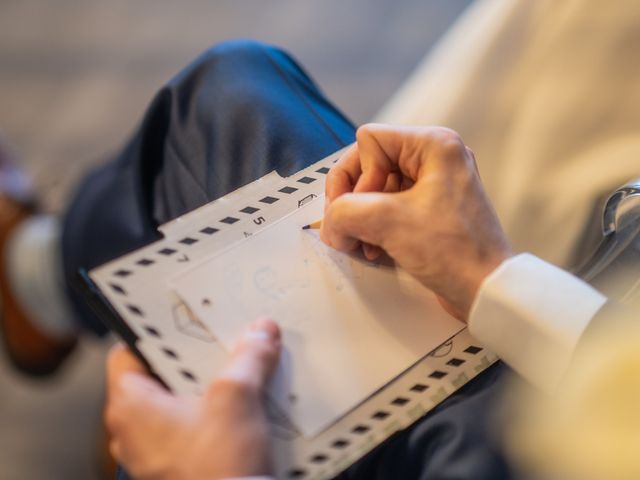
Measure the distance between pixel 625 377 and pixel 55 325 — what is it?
78 cm

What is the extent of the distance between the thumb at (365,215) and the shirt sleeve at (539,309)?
0.27 feet

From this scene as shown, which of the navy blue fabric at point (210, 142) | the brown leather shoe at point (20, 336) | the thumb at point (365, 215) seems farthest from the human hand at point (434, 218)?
the brown leather shoe at point (20, 336)

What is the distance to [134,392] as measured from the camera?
16.9 inches

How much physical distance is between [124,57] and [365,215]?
3.12 feet

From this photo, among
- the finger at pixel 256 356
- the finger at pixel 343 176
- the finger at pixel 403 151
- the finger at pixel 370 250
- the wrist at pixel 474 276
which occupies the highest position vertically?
the finger at pixel 403 151

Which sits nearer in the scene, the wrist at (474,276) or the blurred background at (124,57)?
the wrist at (474,276)

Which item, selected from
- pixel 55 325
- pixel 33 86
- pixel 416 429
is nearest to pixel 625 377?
pixel 416 429

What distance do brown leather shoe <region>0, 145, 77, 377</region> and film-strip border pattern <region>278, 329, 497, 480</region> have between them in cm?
66

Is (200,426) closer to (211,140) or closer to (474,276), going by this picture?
(474,276)

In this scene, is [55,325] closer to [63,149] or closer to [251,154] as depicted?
[63,149]

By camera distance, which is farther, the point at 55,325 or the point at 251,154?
the point at 55,325

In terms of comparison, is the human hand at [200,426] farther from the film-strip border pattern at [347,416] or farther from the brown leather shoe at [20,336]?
the brown leather shoe at [20,336]

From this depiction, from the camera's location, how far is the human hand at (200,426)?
0.40 metres

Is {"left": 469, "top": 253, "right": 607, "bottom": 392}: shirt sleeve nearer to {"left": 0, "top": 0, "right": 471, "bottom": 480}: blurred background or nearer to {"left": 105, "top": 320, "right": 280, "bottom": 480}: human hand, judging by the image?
{"left": 105, "top": 320, "right": 280, "bottom": 480}: human hand
